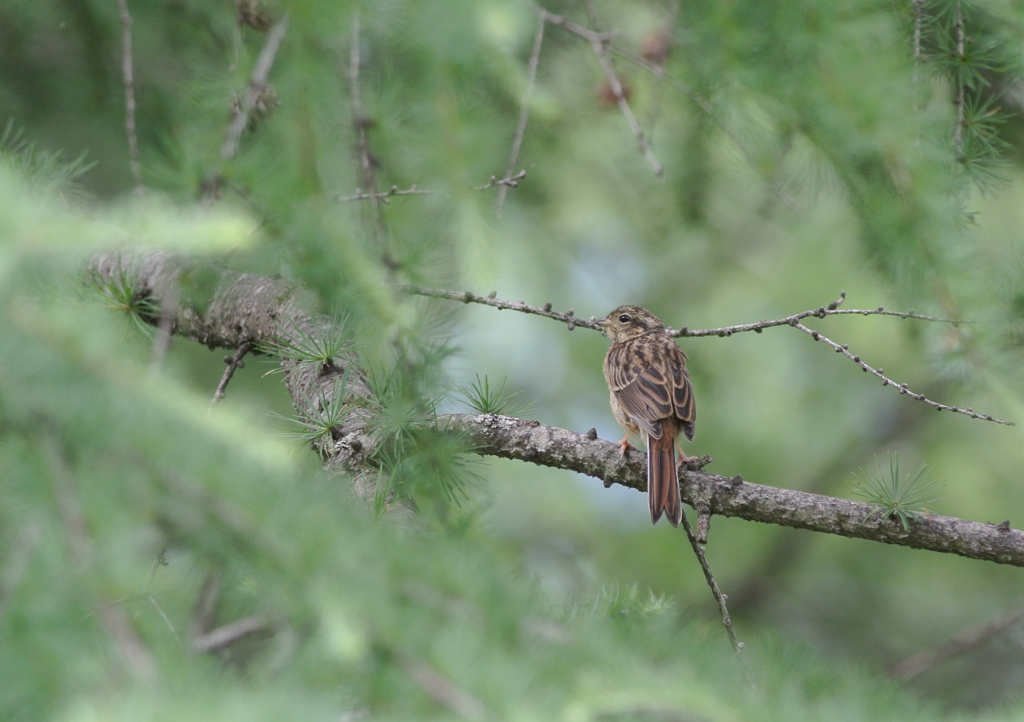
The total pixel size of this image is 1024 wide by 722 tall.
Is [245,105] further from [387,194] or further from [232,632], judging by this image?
[232,632]

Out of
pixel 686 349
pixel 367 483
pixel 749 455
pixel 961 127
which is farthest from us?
pixel 749 455

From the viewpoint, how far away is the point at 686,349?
549 cm

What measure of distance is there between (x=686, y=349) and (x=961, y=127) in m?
2.32

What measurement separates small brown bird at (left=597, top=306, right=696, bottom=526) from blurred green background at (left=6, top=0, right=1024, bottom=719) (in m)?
0.28

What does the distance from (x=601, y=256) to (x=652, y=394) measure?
52.1 inches

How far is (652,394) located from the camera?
5004 millimetres

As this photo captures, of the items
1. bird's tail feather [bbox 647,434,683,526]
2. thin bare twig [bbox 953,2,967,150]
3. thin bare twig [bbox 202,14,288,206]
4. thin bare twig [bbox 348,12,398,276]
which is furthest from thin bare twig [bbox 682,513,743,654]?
thin bare twig [bbox 202,14,288,206]

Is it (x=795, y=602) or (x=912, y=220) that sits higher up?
(x=795, y=602)

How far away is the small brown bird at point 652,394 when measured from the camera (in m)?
3.88

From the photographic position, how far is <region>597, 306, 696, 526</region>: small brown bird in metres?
3.88

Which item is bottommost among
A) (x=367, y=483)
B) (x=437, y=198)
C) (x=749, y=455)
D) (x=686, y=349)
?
(x=367, y=483)

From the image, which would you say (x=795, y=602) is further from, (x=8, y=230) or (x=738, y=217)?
(x=8, y=230)

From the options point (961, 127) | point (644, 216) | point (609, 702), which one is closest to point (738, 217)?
point (644, 216)

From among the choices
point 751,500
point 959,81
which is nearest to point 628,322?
point 751,500
